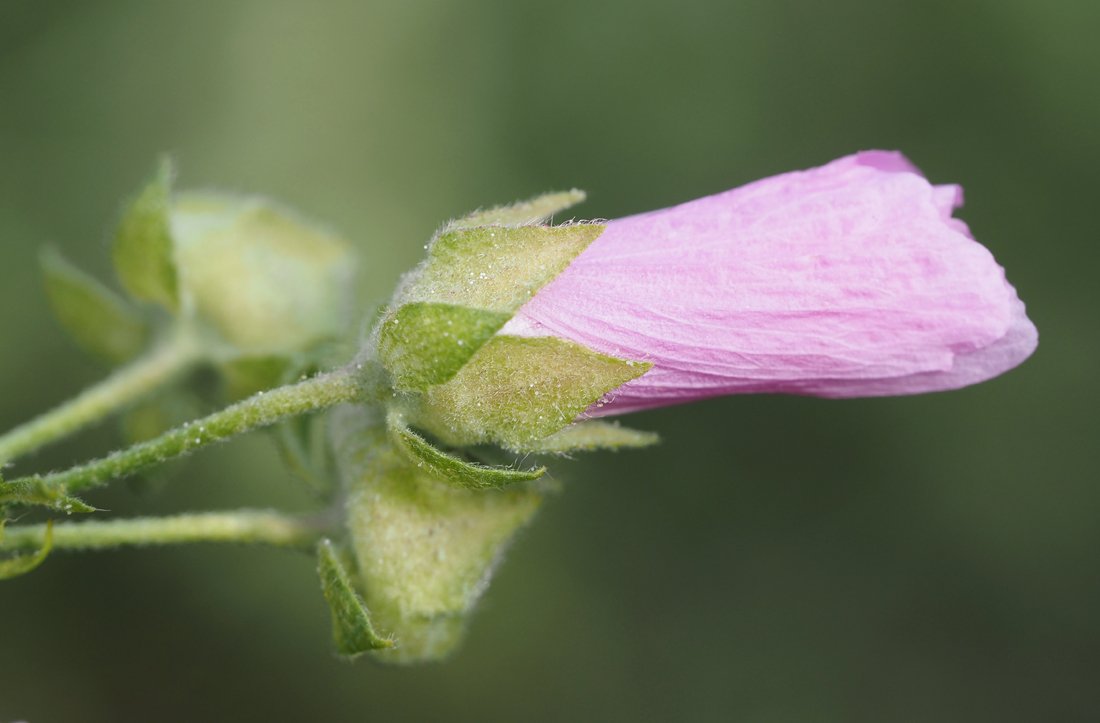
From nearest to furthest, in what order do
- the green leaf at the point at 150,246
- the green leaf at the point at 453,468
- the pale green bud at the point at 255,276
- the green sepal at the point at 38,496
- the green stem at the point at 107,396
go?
the green sepal at the point at 38,496
the green leaf at the point at 453,468
the green stem at the point at 107,396
the green leaf at the point at 150,246
the pale green bud at the point at 255,276

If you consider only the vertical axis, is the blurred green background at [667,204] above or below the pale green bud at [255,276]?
below

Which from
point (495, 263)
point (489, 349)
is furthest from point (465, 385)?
point (495, 263)

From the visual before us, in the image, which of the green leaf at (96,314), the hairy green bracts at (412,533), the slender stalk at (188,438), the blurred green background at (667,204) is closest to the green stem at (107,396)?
the green leaf at (96,314)

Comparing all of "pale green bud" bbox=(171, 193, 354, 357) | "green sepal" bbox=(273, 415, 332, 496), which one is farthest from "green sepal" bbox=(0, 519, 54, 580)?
"pale green bud" bbox=(171, 193, 354, 357)

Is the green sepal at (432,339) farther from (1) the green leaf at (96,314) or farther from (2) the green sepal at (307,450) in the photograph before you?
(1) the green leaf at (96,314)

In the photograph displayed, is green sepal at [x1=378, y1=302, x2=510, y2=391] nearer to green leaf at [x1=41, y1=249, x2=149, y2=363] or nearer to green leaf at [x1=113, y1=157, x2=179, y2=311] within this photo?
green leaf at [x1=113, y1=157, x2=179, y2=311]

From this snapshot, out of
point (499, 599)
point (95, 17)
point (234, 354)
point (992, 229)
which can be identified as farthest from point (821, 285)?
point (95, 17)
